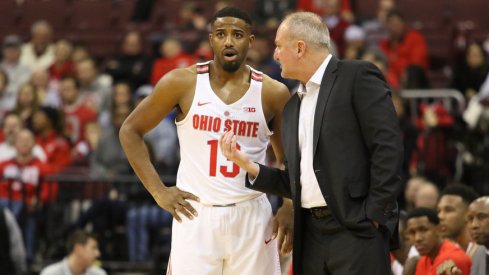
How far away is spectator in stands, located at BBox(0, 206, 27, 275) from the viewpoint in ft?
33.5

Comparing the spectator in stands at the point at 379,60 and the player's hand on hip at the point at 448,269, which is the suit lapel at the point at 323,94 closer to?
the player's hand on hip at the point at 448,269

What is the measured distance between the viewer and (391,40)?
13641 millimetres

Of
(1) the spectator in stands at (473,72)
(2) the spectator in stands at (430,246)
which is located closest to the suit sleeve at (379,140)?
(2) the spectator in stands at (430,246)

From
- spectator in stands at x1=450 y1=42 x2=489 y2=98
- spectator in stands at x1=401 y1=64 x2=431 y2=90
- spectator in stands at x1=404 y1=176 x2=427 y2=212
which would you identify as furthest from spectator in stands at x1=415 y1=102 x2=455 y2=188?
spectator in stands at x1=450 y1=42 x2=489 y2=98

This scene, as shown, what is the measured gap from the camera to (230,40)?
6.16 meters

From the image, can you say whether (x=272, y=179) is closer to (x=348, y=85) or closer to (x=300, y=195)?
(x=300, y=195)

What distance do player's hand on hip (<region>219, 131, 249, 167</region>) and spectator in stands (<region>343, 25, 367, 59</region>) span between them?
277 inches

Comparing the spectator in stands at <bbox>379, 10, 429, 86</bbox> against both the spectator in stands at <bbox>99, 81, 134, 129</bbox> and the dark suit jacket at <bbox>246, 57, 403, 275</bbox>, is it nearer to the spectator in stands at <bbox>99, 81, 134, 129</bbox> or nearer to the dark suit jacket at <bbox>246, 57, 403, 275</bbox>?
the spectator in stands at <bbox>99, 81, 134, 129</bbox>

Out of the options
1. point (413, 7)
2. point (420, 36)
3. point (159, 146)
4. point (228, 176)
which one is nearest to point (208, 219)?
point (228, 176)

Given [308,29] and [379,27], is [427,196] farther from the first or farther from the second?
[379,27]

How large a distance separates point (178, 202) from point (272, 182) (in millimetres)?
643

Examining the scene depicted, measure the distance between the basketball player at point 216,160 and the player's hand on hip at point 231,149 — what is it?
0.52m

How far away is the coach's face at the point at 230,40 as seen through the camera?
20.2 ft

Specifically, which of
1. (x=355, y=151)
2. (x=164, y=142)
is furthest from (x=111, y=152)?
(x=355, y=151)
